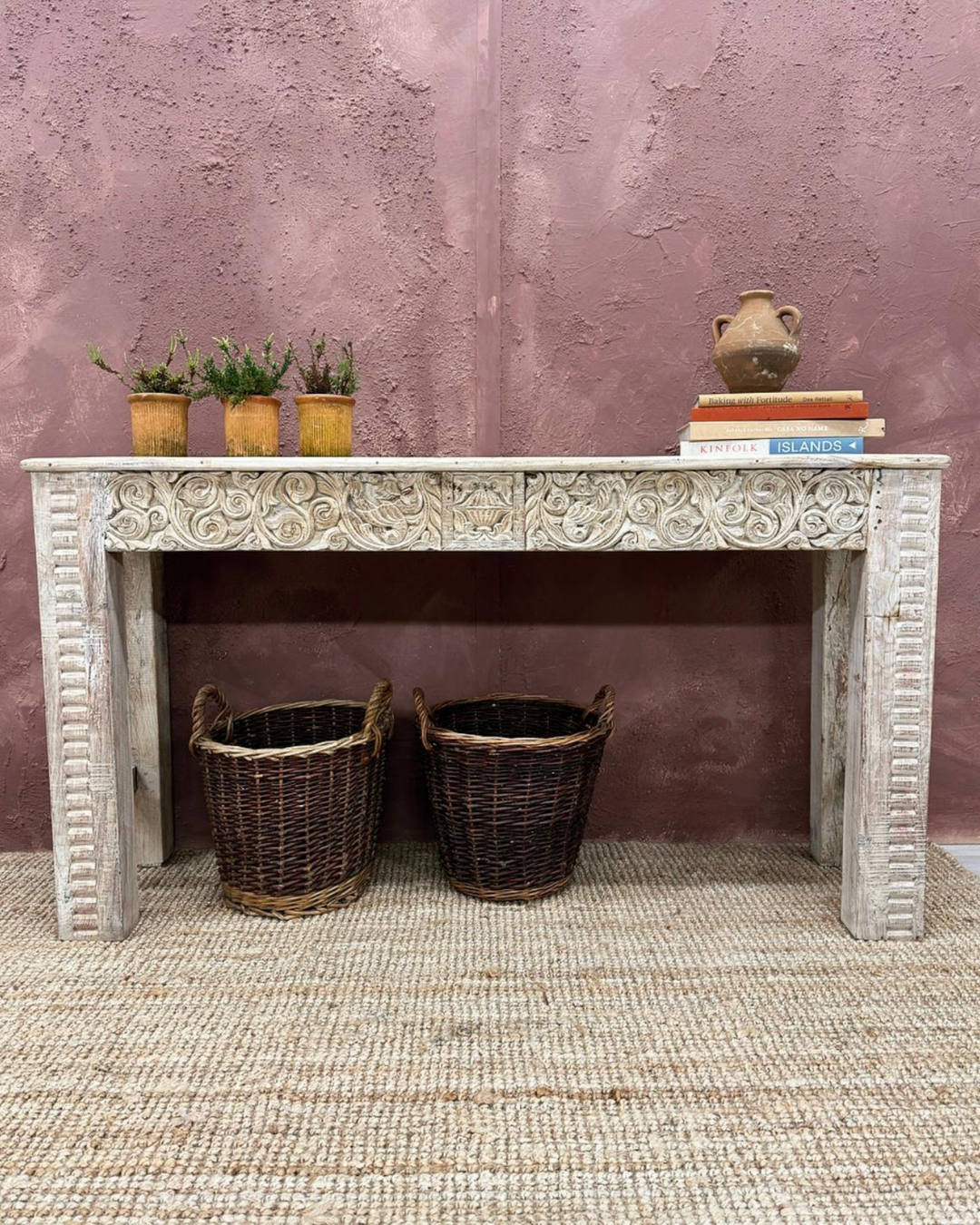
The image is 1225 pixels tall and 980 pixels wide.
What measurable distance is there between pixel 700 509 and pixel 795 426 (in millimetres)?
259

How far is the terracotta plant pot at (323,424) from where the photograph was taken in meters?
1.78

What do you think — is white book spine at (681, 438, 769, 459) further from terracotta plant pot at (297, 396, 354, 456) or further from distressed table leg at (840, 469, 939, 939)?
terracotta plant pot at (297, 396, 354, 456)

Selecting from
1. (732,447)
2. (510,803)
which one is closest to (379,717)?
(510,803)

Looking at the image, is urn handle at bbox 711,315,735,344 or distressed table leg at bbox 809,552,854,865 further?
distressed table leg at bbox 809,552,854,865

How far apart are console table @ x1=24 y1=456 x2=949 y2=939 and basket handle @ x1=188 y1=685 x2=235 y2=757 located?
0.48 feet

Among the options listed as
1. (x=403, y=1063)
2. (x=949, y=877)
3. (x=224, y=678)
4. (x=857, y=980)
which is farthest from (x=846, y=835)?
(x=224, y=678)

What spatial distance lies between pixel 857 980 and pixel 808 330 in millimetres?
1461

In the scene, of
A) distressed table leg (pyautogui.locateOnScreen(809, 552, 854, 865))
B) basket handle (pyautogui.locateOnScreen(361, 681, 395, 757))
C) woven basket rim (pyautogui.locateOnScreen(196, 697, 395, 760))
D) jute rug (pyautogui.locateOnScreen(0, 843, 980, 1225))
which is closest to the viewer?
jute rug (pyautogui.locateOnScreen(0, 843, 980, 1225))

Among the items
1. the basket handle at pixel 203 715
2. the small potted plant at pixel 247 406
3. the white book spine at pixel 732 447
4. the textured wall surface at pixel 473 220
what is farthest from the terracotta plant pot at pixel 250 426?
the white book spine at pixel 732 447

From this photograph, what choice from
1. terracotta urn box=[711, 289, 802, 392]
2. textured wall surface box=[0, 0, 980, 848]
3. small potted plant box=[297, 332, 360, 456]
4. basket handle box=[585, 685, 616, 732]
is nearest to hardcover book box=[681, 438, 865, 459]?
terracotta urn box=[711, 289, 802, 392]

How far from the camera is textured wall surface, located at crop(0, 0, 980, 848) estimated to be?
2068mm

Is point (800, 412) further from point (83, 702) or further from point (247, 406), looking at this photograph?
point (83, 702)

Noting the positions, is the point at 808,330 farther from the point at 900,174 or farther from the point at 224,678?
the point at 224,678

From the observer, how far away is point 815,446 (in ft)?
5.56
